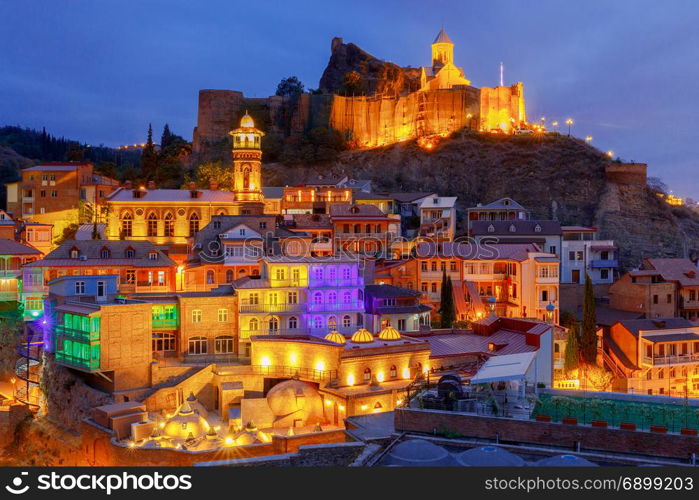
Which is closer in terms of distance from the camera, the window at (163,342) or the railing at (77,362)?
the railing at (77,362)

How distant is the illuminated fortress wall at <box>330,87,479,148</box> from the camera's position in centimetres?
7912

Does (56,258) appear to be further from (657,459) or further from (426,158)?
(426,158)

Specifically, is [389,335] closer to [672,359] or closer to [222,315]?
[222,315]

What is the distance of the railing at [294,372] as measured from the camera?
32312mm

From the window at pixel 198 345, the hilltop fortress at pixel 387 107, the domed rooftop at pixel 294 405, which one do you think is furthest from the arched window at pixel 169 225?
the hilltop fortress at pixel 387 107

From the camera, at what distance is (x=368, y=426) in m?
26.8

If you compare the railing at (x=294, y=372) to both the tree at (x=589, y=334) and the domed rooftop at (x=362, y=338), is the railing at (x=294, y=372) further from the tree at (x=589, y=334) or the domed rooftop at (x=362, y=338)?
the tree at (x=589, y=334)

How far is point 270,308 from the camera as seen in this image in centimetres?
3672

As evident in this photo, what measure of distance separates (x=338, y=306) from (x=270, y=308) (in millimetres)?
4199

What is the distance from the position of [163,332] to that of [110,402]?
17.4ft

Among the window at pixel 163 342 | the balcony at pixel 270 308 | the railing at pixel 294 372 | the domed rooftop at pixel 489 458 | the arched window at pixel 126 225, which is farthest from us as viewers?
the arched window at pixel 126 225

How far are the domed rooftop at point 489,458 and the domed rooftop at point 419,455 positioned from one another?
386mm

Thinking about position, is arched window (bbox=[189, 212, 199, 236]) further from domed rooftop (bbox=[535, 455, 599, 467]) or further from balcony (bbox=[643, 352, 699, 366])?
domed rooftop (bbox=[535, 455, 599, 467])

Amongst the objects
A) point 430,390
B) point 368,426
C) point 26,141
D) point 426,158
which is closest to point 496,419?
point 430,390
